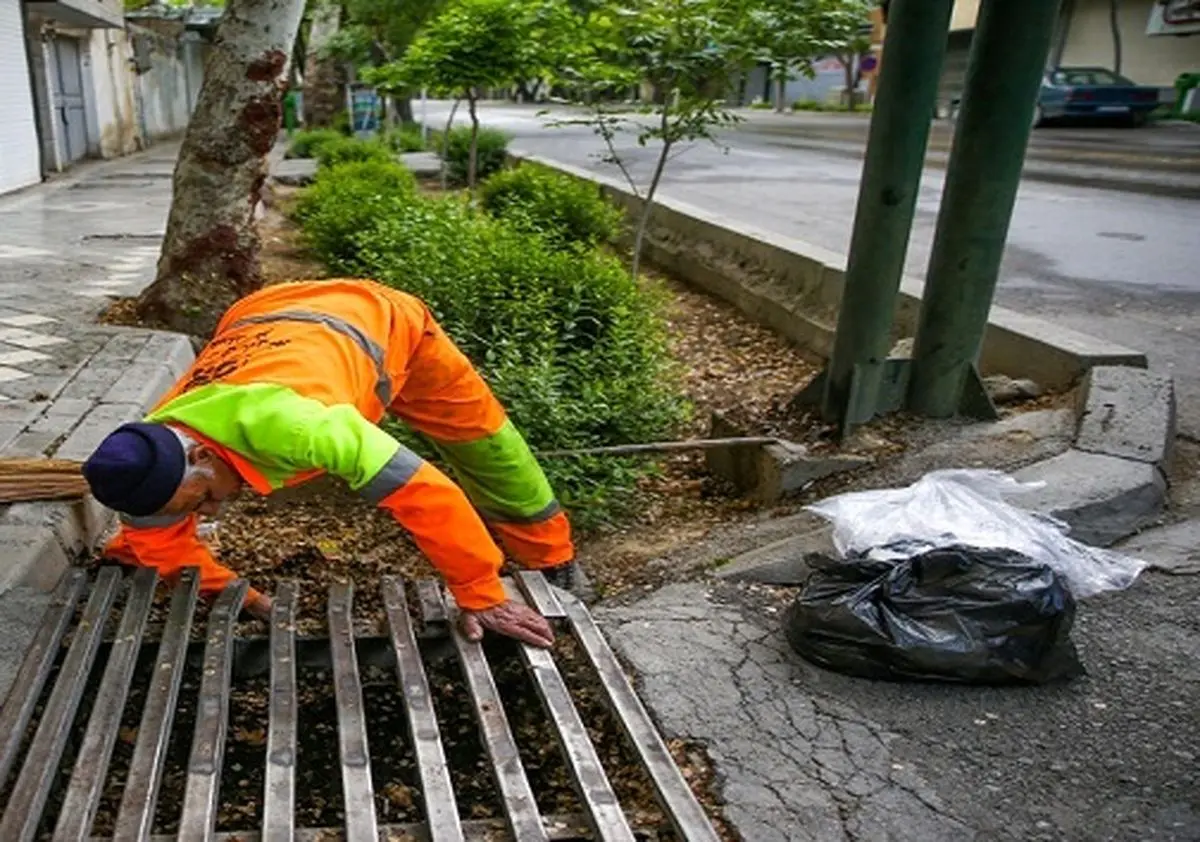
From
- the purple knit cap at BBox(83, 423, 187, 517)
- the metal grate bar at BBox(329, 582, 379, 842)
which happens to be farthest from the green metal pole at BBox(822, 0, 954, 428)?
the purple knit cap at BBox(83, 423, 187, 517)

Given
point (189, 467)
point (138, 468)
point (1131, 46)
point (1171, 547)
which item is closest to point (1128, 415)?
point (1171, 547)

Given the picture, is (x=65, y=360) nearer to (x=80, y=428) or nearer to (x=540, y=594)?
(x=80, y=428)

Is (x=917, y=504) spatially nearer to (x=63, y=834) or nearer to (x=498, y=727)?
(x=498, y=727)

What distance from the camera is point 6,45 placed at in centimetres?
1324

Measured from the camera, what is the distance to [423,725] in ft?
8.21

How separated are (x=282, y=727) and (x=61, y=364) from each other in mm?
3123

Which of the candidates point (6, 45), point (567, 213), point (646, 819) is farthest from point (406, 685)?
point (6, 45)

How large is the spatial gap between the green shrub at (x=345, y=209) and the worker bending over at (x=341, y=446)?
3.73m

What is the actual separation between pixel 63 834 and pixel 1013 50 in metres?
3.59

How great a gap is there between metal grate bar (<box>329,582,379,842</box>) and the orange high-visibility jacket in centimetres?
33

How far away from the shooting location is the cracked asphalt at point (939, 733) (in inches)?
86.9

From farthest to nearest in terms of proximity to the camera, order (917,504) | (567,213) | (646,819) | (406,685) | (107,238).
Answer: (107,238)
(567,213)
(917,504)
(406,685)
(646,819)

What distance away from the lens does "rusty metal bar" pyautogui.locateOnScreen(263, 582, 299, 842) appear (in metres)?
2.16

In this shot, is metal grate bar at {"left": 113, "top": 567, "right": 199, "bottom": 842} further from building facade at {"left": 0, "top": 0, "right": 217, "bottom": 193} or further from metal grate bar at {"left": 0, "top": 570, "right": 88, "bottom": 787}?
building facade at {"left": 0, "top": 0, "right": 217, "bottom": 193}
